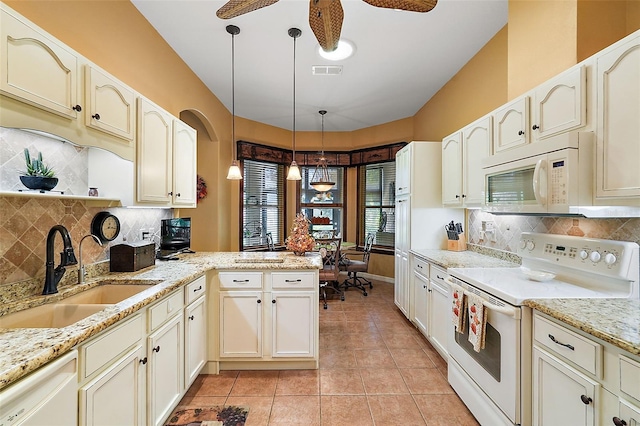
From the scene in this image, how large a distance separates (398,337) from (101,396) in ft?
9.17

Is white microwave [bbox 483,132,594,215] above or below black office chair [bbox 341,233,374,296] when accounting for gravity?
above

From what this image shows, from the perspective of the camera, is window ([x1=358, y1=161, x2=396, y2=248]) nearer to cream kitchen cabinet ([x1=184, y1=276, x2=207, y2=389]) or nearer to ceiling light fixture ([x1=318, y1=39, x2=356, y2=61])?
ceiling light fixture ([x1=318, y1=39, x2=356, y2=61])

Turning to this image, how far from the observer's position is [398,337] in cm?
328

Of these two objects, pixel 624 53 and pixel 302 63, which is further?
pixel 302 63

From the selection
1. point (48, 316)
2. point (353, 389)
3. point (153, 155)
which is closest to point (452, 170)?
point (353, 389)

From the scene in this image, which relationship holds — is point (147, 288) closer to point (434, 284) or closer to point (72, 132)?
point (72, 132)

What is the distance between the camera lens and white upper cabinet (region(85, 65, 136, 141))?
1.62 m

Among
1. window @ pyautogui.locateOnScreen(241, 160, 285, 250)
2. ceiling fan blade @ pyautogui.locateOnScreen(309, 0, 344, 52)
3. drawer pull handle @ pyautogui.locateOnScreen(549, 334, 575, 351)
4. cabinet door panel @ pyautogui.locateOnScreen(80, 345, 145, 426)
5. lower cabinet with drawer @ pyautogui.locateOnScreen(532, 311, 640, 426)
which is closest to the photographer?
lower cabinet with drawer @ pyautogui.locateOnScreen(532, 311, 640, 426)

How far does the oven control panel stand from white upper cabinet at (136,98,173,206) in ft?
9.74

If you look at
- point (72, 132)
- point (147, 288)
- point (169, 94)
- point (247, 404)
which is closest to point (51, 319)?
point (147, 288)

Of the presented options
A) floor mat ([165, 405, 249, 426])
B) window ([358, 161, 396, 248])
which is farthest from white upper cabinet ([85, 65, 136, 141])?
window ([358, 161, 396, 248])

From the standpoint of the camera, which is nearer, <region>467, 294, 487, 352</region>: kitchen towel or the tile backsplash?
the tile backsplash

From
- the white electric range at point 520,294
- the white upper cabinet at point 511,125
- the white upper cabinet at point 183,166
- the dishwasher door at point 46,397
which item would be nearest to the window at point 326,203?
the white upper cabinet at point 183,166

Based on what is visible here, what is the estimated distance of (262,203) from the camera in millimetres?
5496
